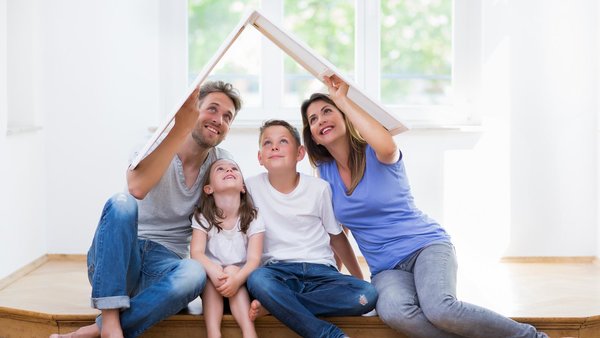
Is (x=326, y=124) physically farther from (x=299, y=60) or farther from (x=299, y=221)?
(x=299, y=221)

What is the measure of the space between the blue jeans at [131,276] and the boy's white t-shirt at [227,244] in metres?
0.15

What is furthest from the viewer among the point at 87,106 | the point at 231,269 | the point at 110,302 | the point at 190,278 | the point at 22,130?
the point at 87,106

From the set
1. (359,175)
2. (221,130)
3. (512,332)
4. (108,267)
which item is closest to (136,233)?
(108,267)

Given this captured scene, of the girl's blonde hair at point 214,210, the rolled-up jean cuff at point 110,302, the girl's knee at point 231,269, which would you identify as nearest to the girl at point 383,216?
the girl's blonde hair at point 214,210

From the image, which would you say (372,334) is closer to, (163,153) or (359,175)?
(359,175)

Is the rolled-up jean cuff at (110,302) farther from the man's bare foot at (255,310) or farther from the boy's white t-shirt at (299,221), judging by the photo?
the boy's white t-shirt at (299,221)

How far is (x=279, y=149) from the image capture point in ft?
11.2

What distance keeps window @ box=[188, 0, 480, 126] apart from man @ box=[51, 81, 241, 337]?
5.76 ft

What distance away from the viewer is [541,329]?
349 cm

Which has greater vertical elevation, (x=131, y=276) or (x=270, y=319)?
(x=131, y=276)

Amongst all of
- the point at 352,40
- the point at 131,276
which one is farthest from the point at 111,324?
the point at 352,40

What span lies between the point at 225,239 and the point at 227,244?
0.02 meters

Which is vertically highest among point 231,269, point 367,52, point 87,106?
point 367,52

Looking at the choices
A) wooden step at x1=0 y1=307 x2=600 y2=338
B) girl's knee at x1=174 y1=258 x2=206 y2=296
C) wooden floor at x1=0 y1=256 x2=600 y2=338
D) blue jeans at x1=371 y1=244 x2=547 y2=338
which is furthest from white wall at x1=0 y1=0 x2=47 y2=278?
blue jeans at x1=371 y1=244 x2=547 y2=338
